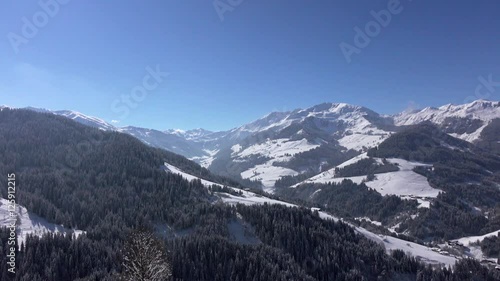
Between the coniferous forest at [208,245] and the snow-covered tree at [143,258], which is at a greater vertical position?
the snow-covered tree at [143,258]

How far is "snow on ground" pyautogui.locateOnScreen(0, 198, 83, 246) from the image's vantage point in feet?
477

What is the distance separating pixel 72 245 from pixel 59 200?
76397mm

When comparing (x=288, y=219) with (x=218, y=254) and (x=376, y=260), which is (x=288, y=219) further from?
(x=218, y=254)

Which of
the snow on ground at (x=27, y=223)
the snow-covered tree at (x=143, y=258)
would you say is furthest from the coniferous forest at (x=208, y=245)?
the snow-covered tree at (x=143, y=258)

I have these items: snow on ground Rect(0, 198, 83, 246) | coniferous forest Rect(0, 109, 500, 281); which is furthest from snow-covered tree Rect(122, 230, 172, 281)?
snow on ground Rect(0, 198, 83, 246)

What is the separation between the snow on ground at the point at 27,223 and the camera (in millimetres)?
145375

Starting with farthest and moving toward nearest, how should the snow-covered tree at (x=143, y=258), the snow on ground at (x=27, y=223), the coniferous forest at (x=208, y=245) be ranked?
the snow on ground at (x=27, y=223) < the coniferous forest at (x=208, y=245) < the snow-covered tree at (x=143, y=258)

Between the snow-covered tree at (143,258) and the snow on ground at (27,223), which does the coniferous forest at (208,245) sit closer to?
the snow on ground at (27,223)

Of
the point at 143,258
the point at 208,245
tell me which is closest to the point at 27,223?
the point at 208,245

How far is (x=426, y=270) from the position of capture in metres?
161

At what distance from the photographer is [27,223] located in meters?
154

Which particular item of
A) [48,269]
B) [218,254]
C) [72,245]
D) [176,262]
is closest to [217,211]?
[218,254]

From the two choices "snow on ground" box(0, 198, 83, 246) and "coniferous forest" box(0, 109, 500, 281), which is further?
"snow on ground" box(0, 198, 83, 246)

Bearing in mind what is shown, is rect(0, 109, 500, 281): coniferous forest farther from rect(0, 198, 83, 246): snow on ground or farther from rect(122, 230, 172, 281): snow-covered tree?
rect(122, 230, 172, 281): snow-covered tree
